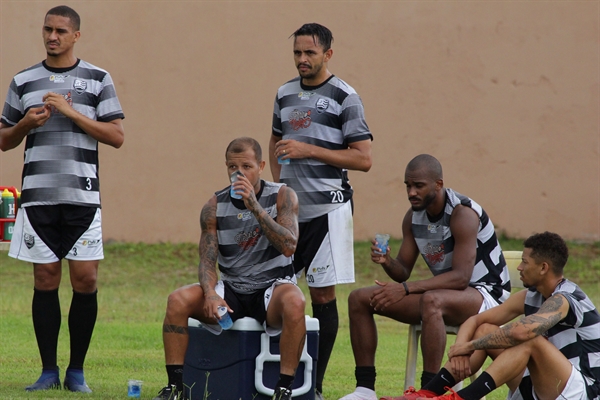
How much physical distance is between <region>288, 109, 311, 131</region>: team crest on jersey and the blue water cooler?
4.12ft

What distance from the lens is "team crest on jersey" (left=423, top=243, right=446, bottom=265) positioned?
5.84m

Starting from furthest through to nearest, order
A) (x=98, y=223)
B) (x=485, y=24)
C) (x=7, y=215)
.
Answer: (x=485, y=24) → (x=7, y=215) → (x=98, y=223)

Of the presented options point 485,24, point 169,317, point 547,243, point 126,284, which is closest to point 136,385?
point 169,317

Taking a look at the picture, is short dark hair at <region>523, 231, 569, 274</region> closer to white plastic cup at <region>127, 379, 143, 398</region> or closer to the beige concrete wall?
white plastic cup at <region>127, 379, 143, 398</region>

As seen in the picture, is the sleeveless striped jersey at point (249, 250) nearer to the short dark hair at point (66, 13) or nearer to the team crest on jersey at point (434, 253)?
the team crest on jersey at point (434, 253)

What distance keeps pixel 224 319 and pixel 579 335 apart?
181 centimetres

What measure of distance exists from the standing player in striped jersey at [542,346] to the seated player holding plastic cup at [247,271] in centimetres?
84

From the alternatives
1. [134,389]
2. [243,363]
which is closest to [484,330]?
[243,363]

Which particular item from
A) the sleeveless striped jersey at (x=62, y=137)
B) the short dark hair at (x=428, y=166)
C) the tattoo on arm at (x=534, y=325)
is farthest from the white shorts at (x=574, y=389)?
the sleeveless striped jersey at (x=62, y=137)

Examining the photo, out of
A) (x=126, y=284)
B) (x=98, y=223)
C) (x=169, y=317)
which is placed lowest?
(x=126, y=284)

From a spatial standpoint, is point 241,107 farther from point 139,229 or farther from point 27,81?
point 27,81

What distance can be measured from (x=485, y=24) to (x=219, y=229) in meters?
8.37

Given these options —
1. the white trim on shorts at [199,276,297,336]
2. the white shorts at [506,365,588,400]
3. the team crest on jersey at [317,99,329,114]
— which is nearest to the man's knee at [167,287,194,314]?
the white trim on shorts at [199,276,297,336]

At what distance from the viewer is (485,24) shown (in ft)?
42.3
